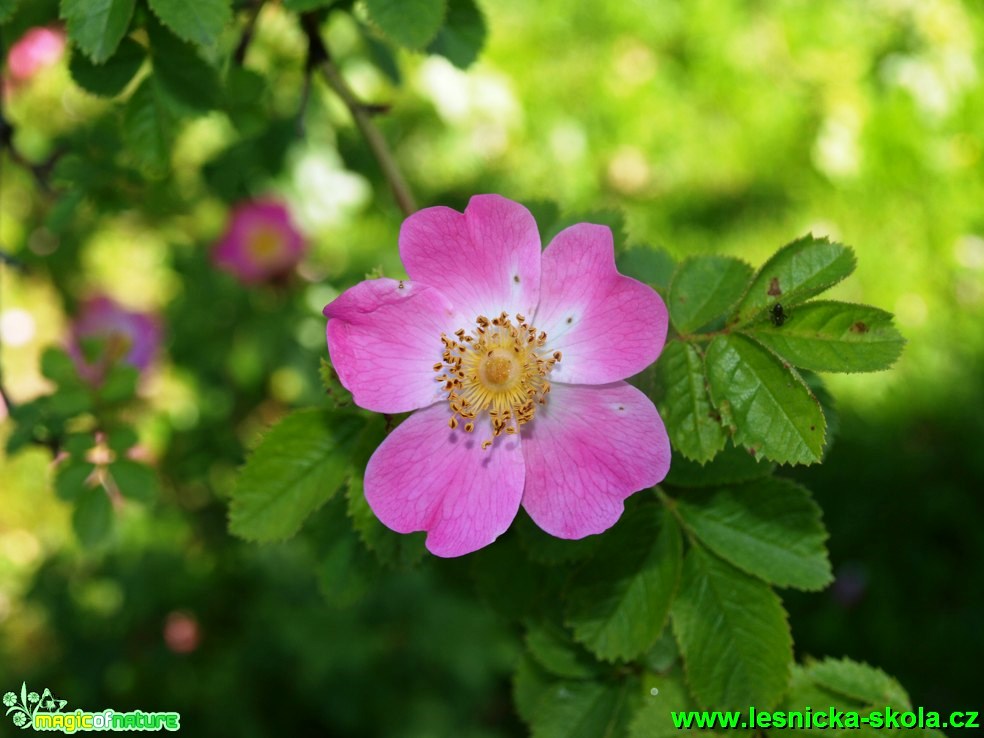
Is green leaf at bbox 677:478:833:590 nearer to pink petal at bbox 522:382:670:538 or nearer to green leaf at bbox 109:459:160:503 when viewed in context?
pink petal at bbox 522:382:670:538

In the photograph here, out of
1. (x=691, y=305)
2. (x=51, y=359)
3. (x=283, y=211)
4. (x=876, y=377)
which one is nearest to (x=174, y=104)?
(x=51, y=359)

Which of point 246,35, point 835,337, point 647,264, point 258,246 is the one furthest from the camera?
point 258,246

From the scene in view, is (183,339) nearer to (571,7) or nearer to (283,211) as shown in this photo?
(283,211)

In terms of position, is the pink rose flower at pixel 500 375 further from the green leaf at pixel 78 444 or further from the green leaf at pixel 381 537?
the green leaf at pixel 78 444

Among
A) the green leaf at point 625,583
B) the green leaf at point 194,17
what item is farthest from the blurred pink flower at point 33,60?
the green leaf at point 625,583

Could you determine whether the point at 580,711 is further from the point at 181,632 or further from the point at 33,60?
the point at 33,60

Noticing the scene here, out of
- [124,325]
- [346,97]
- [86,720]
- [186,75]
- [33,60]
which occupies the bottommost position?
[86,720]

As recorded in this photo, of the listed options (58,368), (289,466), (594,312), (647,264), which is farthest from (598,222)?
(58,368)
